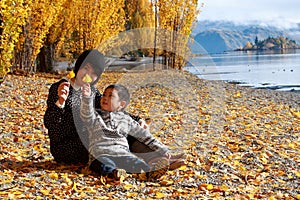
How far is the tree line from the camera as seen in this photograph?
42.8 feet

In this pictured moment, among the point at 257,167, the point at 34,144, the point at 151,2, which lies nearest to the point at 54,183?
the point at 34,144

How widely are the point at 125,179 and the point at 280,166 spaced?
2.46 m

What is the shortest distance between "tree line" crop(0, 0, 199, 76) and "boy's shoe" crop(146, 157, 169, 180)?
7.56 metres

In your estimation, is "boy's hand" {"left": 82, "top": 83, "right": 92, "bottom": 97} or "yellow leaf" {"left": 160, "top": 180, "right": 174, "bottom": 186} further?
"yellow leaf" {"left": 160, "top": 180, "right": 174, "bottom": 186}

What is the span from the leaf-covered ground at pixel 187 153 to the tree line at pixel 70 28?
205 cm

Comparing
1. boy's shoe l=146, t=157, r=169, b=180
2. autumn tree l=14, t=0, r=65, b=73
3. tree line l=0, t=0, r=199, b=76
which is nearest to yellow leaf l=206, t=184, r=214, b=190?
boy's shoe l=146, t=157, r=169, b=180

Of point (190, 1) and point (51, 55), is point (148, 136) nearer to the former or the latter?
point (51, 55)

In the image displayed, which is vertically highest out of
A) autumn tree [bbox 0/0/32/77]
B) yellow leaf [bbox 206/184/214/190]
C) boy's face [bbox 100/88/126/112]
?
autumn tree [bbox 0/0/32/77]

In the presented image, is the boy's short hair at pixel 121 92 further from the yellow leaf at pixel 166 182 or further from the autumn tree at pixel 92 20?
the autumn tree at pixel 92 20

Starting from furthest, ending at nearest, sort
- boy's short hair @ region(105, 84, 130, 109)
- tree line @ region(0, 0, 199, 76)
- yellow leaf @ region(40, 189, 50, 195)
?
tree line @ region(0, 0, 199, 76) < boy's short hair @ region(105, 84, 130, 109) < yellow leaf @ region(40, 189, 50, 195)

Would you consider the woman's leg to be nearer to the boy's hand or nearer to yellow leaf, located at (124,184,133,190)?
yellow leaf, located at (124,184,133,190)

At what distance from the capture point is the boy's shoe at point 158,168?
5.14m

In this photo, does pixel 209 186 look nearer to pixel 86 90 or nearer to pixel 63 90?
pixel 86 90

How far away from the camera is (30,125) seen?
28.3ft
